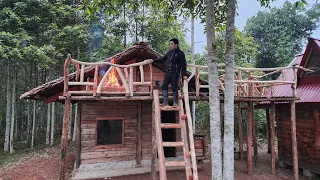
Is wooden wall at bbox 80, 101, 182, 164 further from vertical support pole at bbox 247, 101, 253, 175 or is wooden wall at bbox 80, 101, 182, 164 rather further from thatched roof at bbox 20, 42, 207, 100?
vertical support pole at bbox 247, 101, 253, 175

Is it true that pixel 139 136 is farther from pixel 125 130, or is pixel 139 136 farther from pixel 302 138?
pixel 302 138

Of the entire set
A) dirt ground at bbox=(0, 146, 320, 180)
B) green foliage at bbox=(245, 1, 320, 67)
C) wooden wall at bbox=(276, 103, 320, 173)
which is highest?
green foliage at bbox=(245, 1, 320, 67)

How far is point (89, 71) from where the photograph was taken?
8992 millimetres

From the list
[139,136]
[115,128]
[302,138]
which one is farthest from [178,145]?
[302,138]

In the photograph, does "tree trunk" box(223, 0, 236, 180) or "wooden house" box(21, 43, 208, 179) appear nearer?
"tree trunk" box(223, 0, 236, 180)

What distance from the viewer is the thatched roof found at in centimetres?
793

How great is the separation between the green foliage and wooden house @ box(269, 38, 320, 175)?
12543 millimetres

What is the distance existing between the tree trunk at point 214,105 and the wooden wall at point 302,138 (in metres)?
6.55

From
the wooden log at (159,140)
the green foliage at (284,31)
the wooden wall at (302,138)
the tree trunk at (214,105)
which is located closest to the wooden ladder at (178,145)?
the wooden log at (159,140)

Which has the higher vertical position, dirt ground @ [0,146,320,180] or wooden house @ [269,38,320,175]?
wooden house @ [269,38,320,175]

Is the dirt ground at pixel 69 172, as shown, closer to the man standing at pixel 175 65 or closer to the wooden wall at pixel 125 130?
the wooden wall at pixel 125 130

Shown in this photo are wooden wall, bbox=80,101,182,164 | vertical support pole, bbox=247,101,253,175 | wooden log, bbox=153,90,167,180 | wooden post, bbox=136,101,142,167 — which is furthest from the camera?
wooden post, bbox=136,101,142,167

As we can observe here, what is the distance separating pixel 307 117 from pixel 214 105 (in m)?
6.86

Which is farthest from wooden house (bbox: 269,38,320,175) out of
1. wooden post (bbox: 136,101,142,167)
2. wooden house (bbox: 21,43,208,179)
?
wooden post (bbox: 136,101,142,167)
